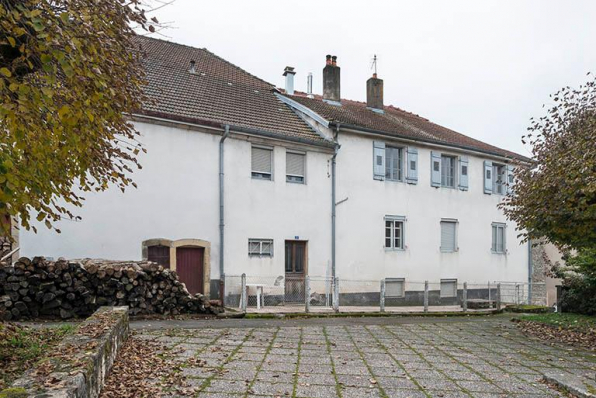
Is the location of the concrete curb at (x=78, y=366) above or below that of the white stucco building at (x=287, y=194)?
below

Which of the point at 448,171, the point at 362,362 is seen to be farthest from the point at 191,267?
the point at 448,171

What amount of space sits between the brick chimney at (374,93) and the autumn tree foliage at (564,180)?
1258 centimetres

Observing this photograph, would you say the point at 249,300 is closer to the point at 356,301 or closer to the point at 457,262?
the point at 356,301

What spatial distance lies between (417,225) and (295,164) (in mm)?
6101

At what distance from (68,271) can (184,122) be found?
5.77 m

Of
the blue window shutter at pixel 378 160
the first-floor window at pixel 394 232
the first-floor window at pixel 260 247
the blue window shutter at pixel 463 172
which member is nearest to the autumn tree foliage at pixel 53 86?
the first-floor window at pixel 260 247

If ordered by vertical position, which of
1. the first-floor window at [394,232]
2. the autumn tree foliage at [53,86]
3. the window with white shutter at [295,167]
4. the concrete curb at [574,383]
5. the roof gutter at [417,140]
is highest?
the roof gutter at [417,140]

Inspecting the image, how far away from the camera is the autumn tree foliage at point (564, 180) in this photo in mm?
9422

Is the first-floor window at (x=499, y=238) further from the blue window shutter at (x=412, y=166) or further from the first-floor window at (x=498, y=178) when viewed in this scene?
the blue window shutter at (x=412, y=166)

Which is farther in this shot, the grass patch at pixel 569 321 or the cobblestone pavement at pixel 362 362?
the grass patch at pixel 569 321

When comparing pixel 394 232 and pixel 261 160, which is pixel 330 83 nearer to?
pixel 394 232

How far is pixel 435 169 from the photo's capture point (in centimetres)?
2086

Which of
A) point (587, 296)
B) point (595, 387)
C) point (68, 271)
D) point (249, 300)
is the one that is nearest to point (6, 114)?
point (595, 387)

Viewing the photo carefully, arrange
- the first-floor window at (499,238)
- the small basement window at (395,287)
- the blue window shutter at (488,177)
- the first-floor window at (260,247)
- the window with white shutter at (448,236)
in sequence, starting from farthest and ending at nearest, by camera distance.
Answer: the first-floor window at (499,238) → the blue window shutter at (488,177) → the window with white shutter at (448,236) → the small basement window at (395,287) → the first-floor window at (260,247)
